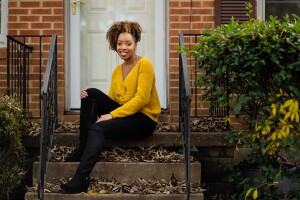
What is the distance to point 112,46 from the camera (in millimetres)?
5336

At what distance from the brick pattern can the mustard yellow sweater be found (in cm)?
122

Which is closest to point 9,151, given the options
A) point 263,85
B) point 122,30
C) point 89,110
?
point 89,110

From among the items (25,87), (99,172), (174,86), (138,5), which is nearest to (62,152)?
(99,172)

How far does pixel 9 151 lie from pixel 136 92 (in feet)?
3.90

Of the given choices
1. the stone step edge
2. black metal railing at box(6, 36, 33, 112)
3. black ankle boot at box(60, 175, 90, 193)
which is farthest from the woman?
black metal railing at box(6, 36, 33, 112)

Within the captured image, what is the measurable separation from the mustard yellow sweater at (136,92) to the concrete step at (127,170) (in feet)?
1.44

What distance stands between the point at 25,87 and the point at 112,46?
1197mm

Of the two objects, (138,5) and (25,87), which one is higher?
(138,5)

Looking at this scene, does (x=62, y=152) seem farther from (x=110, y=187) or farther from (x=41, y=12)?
(x=41, y=12)

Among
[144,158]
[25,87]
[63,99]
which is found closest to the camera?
[144,158]

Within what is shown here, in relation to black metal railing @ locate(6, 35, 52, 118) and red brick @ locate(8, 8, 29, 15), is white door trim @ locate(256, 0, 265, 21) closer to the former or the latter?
black metal railing @ locate(6, 35, 52, 118)

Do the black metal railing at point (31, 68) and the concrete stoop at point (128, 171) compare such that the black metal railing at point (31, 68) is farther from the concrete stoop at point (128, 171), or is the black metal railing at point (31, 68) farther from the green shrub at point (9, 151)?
the concrete stoop at point (128, 171)

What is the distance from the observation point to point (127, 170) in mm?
5051

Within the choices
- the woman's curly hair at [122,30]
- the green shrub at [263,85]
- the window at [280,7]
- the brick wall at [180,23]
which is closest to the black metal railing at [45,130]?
the woman's curly hair at [122,30]
